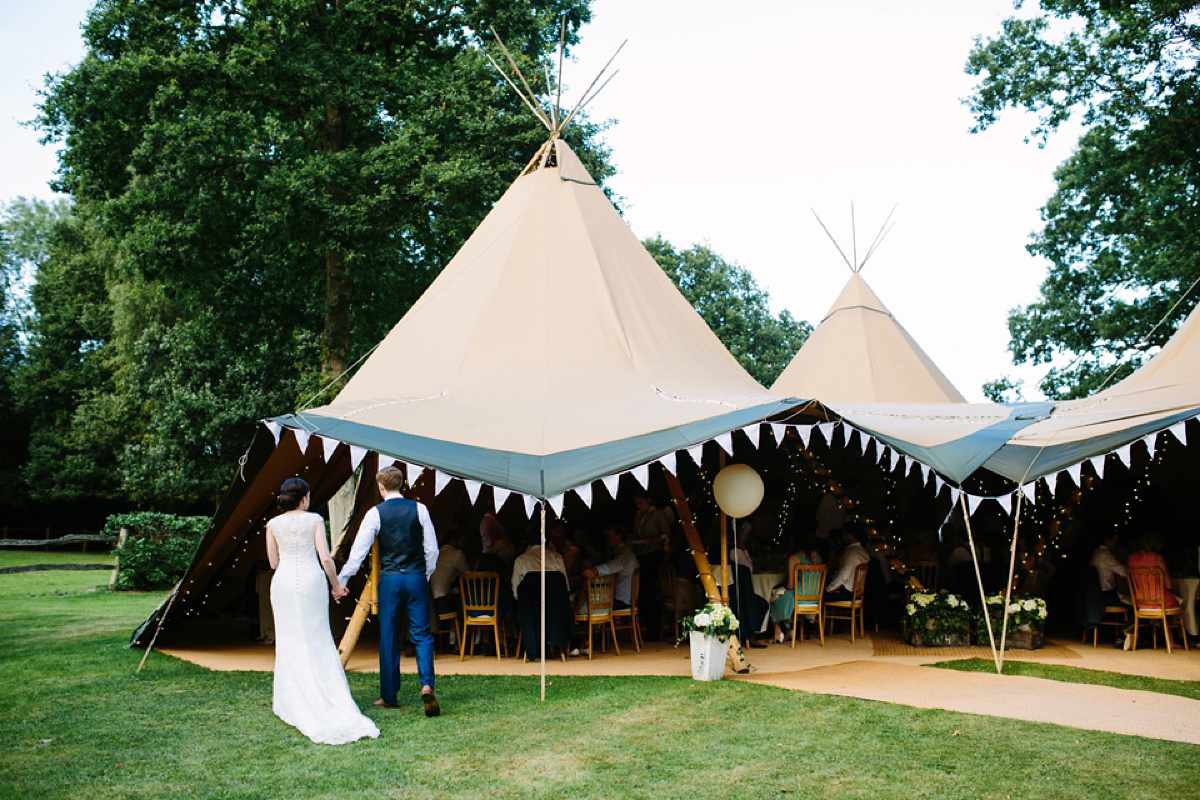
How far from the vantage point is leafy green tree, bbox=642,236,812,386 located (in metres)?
31.3

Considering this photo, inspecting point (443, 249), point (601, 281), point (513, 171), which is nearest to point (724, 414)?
point (601, 281)

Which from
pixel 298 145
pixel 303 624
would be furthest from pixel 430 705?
pixel 298 145

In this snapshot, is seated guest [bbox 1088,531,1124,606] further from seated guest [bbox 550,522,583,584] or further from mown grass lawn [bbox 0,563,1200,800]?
seated guest [bbox 550,522,583,584]

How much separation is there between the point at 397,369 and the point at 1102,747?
6.66m

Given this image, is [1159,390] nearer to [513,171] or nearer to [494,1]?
[513,171]

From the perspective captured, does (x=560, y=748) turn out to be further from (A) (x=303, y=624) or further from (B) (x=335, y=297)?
(B) (x=335, y=297)

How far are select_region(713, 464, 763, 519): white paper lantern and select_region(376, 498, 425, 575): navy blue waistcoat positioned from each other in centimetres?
270

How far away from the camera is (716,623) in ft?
22.2

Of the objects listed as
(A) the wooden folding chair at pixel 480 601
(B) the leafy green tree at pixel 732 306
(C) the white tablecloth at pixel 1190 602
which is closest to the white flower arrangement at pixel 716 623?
(A) the wooden folding chair at pixel 480 601

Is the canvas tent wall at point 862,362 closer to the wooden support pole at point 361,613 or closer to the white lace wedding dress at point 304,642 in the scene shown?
the wooden support pole at point 361,613

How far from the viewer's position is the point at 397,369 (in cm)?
905

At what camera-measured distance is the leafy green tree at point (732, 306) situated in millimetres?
31281

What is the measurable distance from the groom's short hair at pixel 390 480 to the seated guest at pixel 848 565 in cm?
507

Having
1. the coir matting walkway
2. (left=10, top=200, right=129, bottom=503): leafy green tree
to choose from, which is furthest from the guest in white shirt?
(left=10, top=200, right=129, bottom=503): leafy green tree
